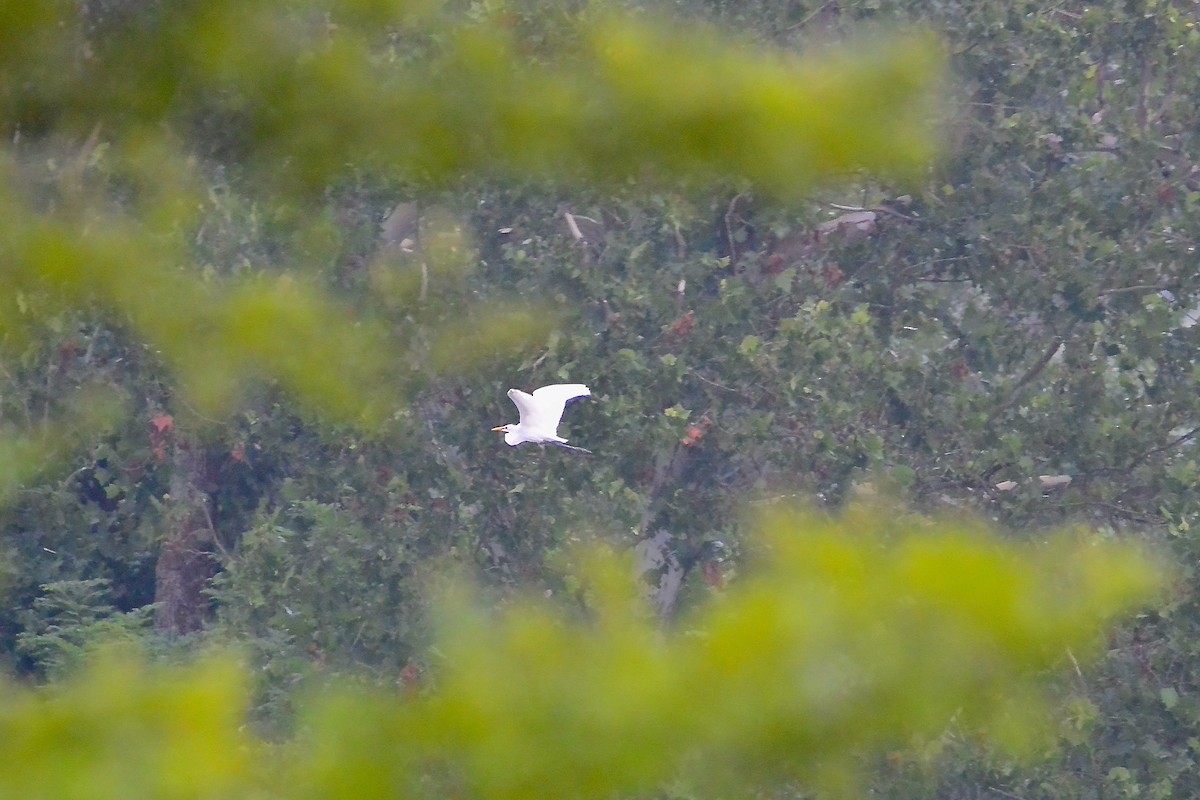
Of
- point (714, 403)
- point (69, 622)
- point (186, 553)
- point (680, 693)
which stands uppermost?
point (680, 693)

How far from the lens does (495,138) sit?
1.44 m

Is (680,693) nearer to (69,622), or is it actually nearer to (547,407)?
(547,407)

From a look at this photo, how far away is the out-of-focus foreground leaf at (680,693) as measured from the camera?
1077mm

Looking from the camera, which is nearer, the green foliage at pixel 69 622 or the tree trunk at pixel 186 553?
the green foliage at pixel 69 622

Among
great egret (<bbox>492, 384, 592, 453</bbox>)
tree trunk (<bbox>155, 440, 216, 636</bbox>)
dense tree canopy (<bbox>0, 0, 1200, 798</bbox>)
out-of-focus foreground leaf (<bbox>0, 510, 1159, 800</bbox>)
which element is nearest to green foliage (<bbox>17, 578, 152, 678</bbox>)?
dense tree canopy (<bbox>0, 0, 1200, 798</bbox>)

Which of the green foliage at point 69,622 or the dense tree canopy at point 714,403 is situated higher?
the dense tree canopy at point 714,403

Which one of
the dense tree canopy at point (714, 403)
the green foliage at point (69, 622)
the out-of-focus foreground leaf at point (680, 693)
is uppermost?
the out-of-focus foreground leaf at point (680, 693)

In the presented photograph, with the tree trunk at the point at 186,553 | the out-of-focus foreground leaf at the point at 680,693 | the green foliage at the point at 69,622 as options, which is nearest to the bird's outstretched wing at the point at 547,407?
the green foliage at the point at 69,622

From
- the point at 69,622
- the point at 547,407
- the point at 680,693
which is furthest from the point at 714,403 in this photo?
the point at 680,693

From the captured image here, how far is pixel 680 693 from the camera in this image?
3.74ft

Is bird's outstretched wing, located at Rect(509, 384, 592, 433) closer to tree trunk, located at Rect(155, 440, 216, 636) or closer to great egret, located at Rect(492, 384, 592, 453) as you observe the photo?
great egret, located at Rect(492, 384, 592, 453)

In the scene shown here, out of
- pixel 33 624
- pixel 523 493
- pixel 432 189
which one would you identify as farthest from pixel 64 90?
pixel 33 624

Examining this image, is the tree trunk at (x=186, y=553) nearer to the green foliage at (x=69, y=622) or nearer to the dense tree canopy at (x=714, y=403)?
the dense tree canopy at (x=714, y=403)

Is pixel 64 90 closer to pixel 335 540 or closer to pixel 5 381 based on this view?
pixel 5 381
